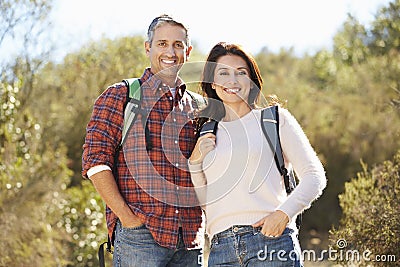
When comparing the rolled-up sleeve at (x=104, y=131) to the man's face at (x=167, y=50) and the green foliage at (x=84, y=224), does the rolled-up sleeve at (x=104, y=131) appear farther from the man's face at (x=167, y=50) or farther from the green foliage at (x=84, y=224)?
the green foliage at (x=84, y=224)

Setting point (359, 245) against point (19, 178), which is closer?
point (359, 245)

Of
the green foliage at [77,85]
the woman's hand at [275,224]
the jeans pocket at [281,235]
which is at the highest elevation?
the green foliage at [77,85]

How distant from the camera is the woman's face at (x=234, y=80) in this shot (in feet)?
12.8

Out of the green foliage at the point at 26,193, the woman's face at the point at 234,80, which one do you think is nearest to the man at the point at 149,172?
the woman's face at the point at 234,80

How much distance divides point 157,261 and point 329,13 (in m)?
12.6

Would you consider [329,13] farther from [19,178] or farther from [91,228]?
[19,178]

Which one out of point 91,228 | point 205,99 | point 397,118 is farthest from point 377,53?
point 205,99

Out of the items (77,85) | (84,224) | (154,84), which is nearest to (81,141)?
(77,85)

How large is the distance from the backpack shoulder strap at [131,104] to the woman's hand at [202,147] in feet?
1.25

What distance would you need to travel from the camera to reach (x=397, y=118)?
1039 centimetres

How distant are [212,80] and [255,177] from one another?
66 cm

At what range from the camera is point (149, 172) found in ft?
12.7

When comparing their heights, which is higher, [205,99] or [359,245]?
[205,99]

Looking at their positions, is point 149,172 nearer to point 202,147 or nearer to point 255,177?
point 202,147
